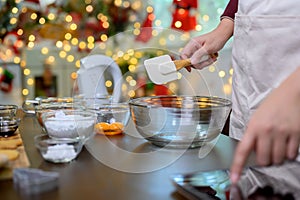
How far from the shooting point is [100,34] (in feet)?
9.77

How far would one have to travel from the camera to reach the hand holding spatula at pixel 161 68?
1092mm

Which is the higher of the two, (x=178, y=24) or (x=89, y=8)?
(x=89, y=8)

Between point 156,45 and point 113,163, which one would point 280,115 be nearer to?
point 113,163

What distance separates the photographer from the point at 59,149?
0.85 m

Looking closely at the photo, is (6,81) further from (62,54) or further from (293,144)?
(293,144)

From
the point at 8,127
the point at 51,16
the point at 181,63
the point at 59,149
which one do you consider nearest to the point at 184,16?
the point at 51,16

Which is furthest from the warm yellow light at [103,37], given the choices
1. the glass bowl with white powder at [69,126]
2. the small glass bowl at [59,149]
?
the small glass bowl at [59,149]

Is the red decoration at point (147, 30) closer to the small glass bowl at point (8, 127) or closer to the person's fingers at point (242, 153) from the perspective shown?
the small glass bowl at point (8, 127)

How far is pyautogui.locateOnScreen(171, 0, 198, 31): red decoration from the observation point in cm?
279

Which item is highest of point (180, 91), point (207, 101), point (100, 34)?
point (100, 34)

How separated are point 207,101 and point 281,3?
1.09 feet

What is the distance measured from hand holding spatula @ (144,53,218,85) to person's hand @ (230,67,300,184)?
0.51 m

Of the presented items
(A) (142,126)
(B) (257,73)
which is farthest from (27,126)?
(B) (257,73)

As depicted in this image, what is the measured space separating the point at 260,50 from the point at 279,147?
675 millimetres
